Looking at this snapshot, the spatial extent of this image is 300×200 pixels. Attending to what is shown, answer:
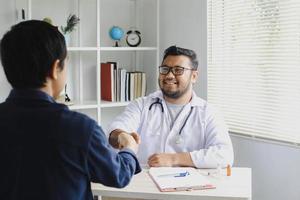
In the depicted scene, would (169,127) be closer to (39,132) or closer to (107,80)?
(107,80)

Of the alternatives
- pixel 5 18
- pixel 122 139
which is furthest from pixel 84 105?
pixel 122 139

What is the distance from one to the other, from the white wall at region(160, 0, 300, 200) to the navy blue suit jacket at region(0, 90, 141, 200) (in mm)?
1857

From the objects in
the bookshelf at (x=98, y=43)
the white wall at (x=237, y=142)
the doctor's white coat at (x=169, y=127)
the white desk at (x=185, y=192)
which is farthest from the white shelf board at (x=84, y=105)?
the white desk at (x=185, y=192)

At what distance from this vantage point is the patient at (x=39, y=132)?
1.14m

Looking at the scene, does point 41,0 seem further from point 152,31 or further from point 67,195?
point 67,195

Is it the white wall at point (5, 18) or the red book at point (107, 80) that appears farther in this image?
Result: the red book at point (107, 80)

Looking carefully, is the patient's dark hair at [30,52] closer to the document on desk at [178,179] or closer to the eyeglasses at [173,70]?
the document on desk at [178,179]

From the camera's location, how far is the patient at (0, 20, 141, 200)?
3.73 feet

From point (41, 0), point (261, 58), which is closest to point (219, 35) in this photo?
point (261, 58)

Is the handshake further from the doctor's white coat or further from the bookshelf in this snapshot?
the bookshelf

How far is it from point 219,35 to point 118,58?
1.07 meters

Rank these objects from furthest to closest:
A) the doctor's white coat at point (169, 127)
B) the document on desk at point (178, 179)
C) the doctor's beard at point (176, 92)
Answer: the doctor's beard at point (176, 92) < the doctor's white coat at point (169, 127) < the document on desk at point (178, 179)

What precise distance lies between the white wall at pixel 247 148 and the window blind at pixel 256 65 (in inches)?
2.9

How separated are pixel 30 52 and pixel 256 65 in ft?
6.69
